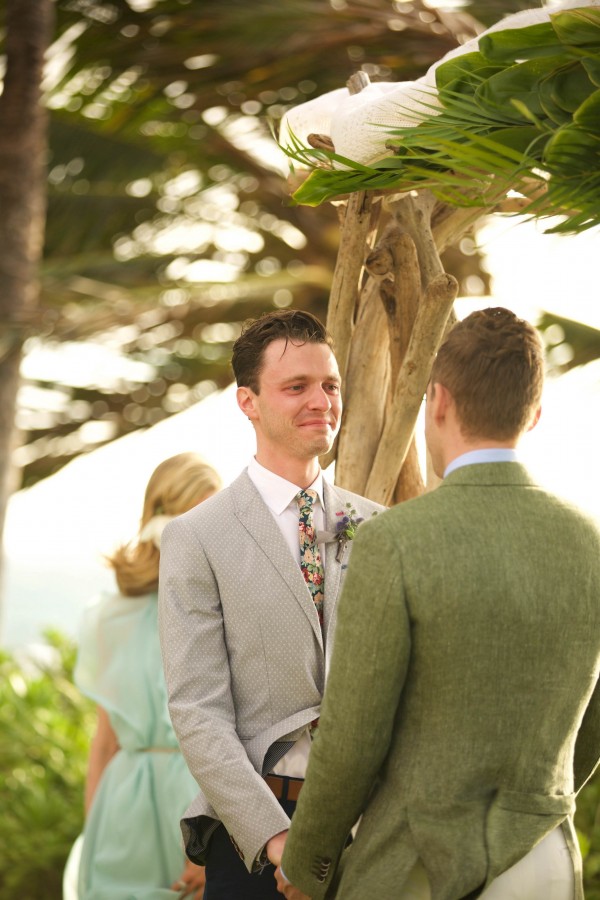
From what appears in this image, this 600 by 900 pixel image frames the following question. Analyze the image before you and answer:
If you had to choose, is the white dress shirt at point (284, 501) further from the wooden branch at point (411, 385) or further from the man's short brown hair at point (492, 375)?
the man's short brown hair at point (492, 375)

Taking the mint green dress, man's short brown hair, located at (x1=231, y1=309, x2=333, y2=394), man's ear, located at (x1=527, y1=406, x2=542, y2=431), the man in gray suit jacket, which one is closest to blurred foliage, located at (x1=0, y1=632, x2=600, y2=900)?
the mint green dress

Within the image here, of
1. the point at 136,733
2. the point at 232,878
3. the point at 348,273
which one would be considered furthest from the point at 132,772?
the point at 348,273

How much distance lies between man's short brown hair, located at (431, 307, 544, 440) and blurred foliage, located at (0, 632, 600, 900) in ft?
12.5

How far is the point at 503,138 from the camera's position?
1.95 metres

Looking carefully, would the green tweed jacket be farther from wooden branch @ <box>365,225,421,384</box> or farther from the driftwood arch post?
Answer: wooden branch @ <box>365,225,421,384</box>

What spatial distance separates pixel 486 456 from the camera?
1786 millimetres

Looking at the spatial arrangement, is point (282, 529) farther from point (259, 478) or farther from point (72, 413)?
point (72, 413)

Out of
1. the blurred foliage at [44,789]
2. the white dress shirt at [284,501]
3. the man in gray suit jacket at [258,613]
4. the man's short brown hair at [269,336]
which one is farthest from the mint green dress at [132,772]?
the blurred foliage at [44,789]

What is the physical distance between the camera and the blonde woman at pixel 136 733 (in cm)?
355

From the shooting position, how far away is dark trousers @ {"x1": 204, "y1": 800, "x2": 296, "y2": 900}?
222 cm

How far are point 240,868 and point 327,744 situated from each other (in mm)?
627

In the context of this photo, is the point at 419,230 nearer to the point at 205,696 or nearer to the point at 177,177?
the point at 205,696

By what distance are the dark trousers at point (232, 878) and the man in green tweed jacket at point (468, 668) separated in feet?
1.48

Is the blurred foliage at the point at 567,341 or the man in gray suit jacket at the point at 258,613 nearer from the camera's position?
the man in gray suit jacket at the point at 258,613
